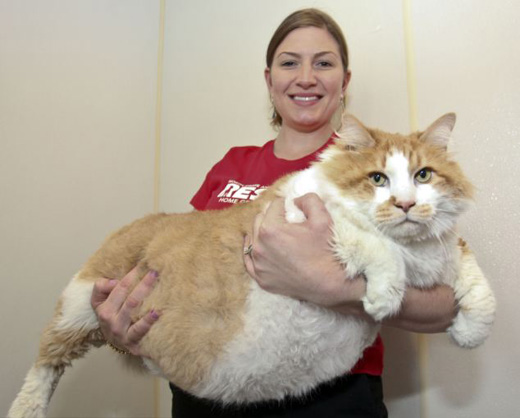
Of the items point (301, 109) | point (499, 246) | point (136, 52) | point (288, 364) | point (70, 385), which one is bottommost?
point (70, 385)

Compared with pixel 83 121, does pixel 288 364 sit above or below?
below

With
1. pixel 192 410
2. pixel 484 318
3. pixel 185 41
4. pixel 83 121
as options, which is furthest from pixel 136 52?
pixel 484 318

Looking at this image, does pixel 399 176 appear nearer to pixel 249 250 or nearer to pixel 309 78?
pixel 249 250

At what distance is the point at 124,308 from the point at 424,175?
0.84 meters

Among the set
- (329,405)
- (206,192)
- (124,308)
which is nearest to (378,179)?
(329,405)

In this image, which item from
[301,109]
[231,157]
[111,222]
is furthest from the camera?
[111,222]

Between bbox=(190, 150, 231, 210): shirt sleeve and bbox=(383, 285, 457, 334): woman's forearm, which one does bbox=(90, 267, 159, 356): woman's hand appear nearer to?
bbox=(190, 150, 231, 210): shirt sleeve

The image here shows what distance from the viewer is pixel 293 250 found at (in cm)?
95

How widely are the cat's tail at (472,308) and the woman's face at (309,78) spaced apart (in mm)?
760

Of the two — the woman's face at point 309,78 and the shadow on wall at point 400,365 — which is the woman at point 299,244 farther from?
the shadow on wall at point 400,365

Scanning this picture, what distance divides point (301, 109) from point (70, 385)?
1.70m

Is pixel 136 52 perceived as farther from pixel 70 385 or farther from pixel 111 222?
pixel 70 385

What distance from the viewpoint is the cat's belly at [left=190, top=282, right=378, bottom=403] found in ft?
3.16

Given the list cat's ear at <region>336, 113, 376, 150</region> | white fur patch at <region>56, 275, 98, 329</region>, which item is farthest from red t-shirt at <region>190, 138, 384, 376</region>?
white fur patch at <region>56, 275, 98, 329</region>
